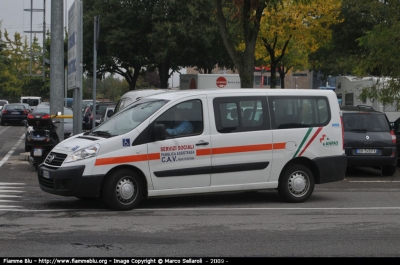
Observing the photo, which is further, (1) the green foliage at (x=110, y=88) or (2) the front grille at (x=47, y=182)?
(1) the green foliage at (x=110, y=88)

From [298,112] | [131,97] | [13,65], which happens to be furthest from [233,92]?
[13,65]

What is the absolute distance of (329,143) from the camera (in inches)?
479

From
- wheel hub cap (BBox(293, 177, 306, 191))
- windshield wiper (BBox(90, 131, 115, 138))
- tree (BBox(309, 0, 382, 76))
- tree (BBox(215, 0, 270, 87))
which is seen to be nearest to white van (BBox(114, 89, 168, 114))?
tree (BBox(215, 0, 270, 87))

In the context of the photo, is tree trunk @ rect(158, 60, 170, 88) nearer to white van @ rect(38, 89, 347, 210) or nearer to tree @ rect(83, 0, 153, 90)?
tree @ rect(83, 0, 153, 90)

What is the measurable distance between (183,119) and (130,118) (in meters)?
0.86

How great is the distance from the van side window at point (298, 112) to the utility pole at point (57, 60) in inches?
357

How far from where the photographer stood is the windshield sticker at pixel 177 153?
11.0 meters

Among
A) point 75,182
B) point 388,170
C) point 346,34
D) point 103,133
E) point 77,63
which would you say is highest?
point 346,34

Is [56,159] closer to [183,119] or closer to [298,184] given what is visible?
[183,119]

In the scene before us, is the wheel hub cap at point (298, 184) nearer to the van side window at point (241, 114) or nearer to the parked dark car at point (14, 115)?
the van side window at point (241, 114)

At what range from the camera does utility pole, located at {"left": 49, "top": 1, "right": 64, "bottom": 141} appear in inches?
770

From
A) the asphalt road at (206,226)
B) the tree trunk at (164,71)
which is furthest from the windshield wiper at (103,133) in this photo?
the tree trunk at (164,71)

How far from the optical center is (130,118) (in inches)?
446

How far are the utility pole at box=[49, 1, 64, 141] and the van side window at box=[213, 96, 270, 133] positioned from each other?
895cm
